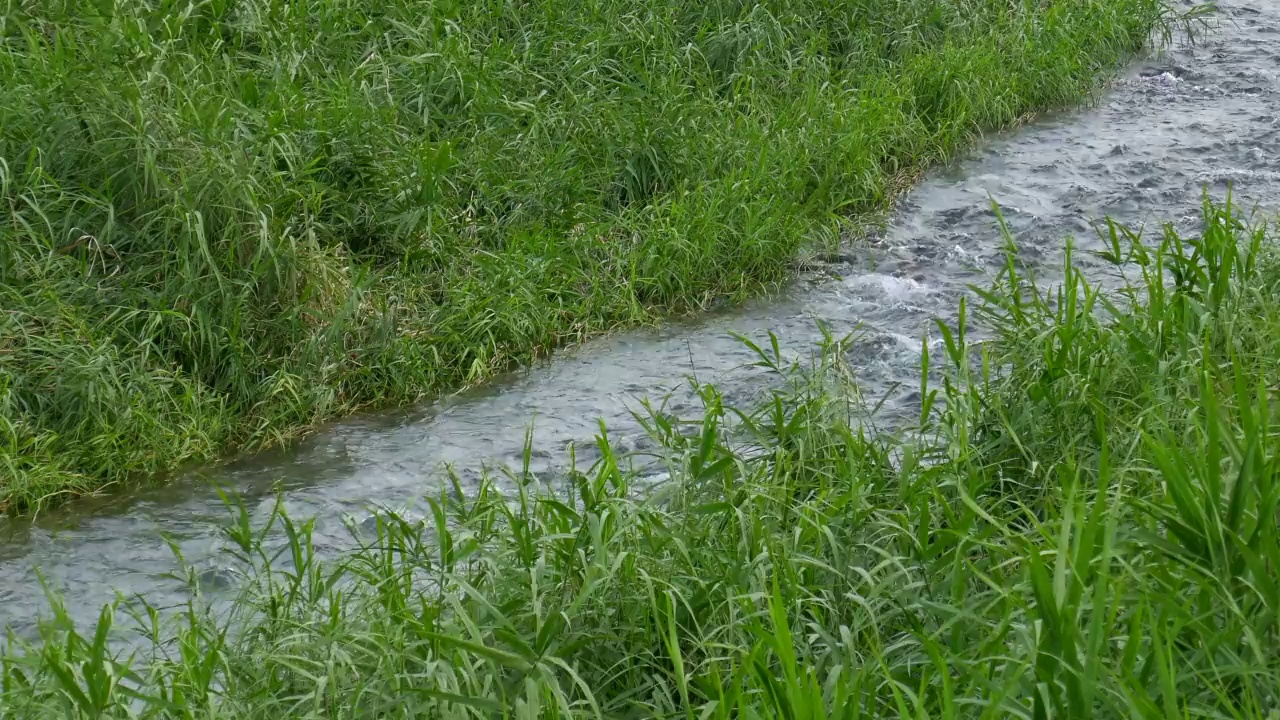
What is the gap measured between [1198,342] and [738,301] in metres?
2.59

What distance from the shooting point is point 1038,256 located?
680 centimetres

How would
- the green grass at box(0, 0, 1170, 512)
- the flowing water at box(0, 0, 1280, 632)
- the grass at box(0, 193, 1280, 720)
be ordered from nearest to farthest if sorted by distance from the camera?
the grass at box(0, 193, 1280, 720) → the flowing water at box(0, 0, 1280, 632) → the green grass at box(0, 0, 1170, 512)

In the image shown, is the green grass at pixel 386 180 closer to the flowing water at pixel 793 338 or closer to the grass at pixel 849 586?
the flowing water at pixel 793 338

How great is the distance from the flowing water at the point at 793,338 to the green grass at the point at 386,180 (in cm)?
19

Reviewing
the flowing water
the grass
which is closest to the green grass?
the flowing water

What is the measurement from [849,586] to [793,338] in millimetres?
2785

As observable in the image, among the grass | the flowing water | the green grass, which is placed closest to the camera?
the grass

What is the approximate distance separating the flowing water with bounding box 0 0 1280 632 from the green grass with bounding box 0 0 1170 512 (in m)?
0.19

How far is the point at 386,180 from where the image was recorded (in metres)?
6.38

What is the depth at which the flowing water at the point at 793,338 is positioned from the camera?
179 inches

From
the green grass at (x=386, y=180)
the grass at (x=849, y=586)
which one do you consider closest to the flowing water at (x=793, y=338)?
the green grass at (x=386, y=180)

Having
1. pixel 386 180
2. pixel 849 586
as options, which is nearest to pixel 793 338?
pixel 386 180

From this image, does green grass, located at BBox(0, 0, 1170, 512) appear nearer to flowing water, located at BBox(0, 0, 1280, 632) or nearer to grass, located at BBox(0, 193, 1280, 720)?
flowing water, located at BBox(0, 0, 1280, 632)

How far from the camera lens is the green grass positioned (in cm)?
524
